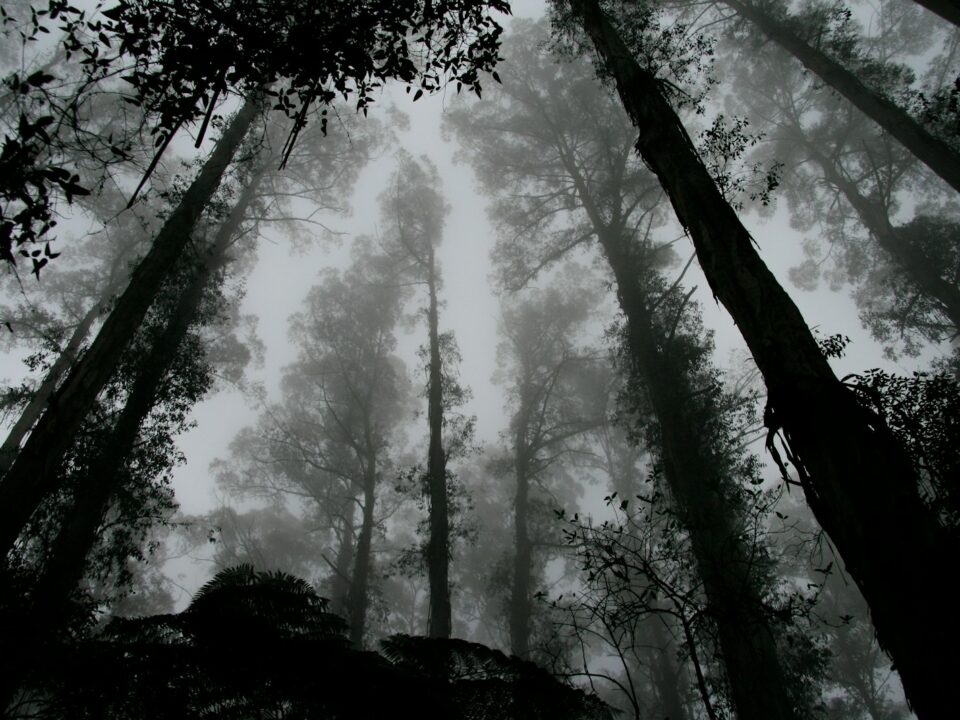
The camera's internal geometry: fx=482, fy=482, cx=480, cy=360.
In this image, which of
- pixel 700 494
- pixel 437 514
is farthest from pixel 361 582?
pixel 700 494

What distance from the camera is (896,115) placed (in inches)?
385

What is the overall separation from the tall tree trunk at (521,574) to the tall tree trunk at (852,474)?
42.9ft

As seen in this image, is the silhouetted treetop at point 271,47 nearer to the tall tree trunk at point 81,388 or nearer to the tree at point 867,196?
the tall tree trunk at point 81,388

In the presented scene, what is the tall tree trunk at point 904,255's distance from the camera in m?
13.6

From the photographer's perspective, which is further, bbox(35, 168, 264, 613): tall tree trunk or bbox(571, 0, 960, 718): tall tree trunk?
bbox(35, 168, 264, 613): tall tree trunk

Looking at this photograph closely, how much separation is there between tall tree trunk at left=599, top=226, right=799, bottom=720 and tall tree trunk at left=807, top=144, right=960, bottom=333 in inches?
371

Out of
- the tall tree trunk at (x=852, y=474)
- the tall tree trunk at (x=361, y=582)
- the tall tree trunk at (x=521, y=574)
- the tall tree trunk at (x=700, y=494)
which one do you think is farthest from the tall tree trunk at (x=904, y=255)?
the tall tree trunk at (x=361, y=582)

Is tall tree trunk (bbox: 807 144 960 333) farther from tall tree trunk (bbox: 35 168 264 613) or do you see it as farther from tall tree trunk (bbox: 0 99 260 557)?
tall tree trunk (bbox: 35 168 264 613)

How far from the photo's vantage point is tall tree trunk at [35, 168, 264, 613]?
6.50 meters

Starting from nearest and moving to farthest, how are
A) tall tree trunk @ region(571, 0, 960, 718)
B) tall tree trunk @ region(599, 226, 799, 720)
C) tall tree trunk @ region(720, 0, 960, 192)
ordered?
tall tree trunk @ region(571, 0, 960, 718) → tall tree trunk @ region(599, 226, 799, 720) → tall tree trunk @ region(720, 0, 960, 192)

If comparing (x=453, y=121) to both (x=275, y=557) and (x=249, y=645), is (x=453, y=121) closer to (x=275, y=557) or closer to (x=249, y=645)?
(x=249, y=645)

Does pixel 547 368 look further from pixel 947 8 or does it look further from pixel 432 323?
pixel 947 8

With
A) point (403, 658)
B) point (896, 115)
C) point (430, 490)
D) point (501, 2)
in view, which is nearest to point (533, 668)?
point (403, 658)

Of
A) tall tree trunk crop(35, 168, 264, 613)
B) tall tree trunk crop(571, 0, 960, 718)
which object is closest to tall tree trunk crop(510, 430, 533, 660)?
tall tree trunk crop(35, 168, 264, 613)
